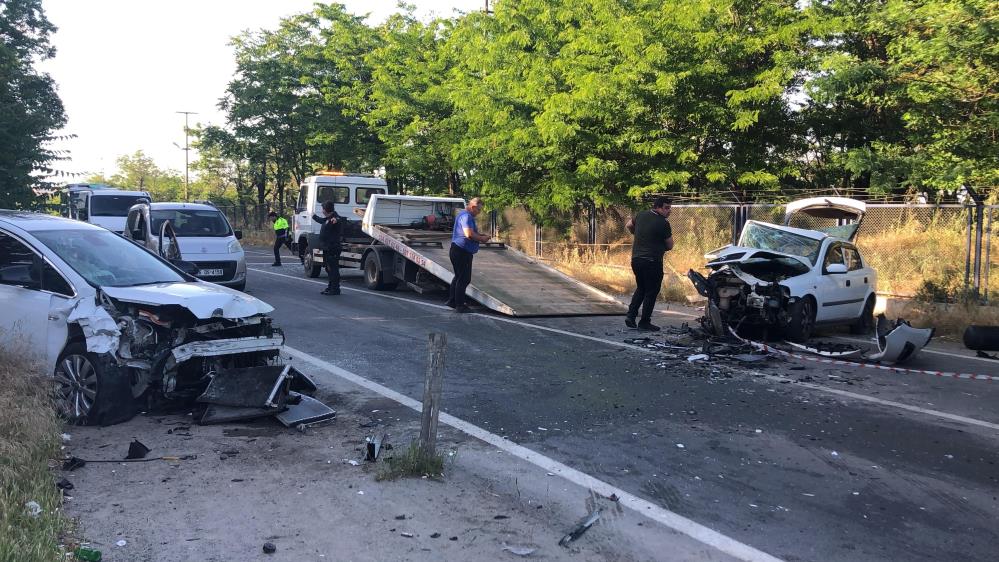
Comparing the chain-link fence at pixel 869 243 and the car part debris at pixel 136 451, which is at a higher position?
the chain-link fence at pixel 869 243

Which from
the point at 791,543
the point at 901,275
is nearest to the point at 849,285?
the point at 901,275

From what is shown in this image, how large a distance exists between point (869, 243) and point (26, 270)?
15.6 meters

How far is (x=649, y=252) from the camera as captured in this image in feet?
35.2

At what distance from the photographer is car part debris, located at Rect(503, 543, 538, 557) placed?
3.70 metres

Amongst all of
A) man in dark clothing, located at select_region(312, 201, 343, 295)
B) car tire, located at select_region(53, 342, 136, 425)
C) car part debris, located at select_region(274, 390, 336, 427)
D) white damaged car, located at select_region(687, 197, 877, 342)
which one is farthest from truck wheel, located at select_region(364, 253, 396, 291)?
car tire, located at select_region(53, 342, 136, 425)

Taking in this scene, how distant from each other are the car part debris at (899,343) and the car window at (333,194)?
1303cm

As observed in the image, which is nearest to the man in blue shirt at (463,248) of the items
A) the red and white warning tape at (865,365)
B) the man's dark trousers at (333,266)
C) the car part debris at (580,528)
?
the man's dark trousers at (333,266)

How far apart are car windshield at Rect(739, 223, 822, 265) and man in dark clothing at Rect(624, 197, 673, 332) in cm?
133

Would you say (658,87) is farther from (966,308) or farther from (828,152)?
(966,308)

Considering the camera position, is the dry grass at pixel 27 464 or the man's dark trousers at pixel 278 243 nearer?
the dry grass at pixel 27 464

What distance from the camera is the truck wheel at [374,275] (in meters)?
15.2

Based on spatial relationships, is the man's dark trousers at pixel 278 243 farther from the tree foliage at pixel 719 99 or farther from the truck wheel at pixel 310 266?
the tree foliage at pixel 719 99

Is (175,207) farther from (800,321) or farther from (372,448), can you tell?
(800,321)

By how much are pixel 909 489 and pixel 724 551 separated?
1.73 m
